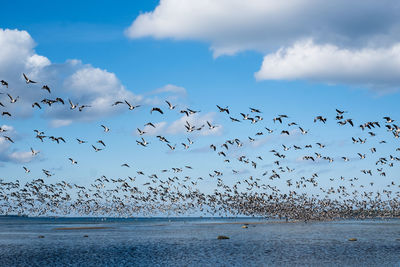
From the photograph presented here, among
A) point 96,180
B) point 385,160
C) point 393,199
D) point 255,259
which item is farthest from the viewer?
point 393,199

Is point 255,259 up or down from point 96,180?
down

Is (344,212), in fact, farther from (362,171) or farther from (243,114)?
(243,114)

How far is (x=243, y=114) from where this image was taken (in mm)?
57000

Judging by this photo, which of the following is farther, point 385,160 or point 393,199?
point 393,199

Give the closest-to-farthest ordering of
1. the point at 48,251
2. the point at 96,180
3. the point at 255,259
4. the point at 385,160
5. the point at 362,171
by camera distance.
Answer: the point at 255,259, the point at 48,251, the point at 385,160, the point at 362,171, the point at 96,180

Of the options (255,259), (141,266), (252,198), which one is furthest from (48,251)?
(252,198)

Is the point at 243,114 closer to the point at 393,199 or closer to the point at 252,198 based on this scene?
the point at 252,198

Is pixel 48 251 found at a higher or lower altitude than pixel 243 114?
lower

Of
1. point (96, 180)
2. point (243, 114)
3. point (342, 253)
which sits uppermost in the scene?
point (243, 114)

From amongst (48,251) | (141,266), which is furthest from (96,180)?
(141,266)

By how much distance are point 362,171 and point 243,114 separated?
1102 inches

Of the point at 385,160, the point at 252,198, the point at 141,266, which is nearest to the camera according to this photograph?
the point at 141,266

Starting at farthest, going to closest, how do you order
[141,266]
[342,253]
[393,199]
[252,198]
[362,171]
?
[393,199] < [252,198] < [362,171] < [342,253] < [141,266]

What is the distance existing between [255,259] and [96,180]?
51.2 m
